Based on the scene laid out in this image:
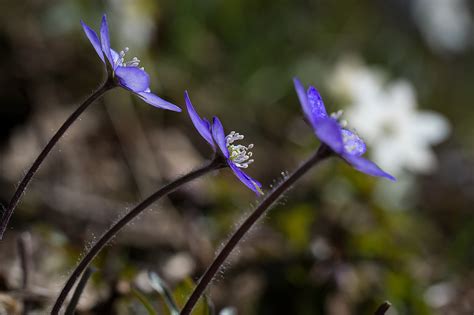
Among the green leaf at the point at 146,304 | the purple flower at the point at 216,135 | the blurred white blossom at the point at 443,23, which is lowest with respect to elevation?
the green leaf at the point at 146,304

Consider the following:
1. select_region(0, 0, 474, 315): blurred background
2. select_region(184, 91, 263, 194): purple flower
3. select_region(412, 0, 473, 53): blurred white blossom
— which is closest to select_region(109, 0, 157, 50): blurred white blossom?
select_region(0, 0, 474, 315): blurred background

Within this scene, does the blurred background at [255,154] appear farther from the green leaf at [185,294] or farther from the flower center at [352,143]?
the flower center at [352,143]

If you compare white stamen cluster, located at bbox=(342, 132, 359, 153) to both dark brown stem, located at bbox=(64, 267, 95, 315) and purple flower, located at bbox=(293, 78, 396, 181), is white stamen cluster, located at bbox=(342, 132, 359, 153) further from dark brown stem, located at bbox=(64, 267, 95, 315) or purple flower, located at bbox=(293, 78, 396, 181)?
dark brown stem, located at bbox=(64, 267, 95, 315)

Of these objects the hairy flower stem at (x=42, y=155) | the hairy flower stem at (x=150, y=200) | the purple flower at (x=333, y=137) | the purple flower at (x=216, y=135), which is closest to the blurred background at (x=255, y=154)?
the hairy flower stem at (x=42, y=155)

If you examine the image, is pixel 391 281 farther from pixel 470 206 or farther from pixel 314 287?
pixel 470 206

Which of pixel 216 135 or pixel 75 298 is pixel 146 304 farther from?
pixel 216 135

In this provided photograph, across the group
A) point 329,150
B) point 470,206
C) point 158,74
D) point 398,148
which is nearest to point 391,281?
point 398,148

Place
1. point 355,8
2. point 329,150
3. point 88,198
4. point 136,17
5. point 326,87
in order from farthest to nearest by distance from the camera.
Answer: point 355,8 → point 326,87 → point 136,17 → point 88,198 → point 329,150
